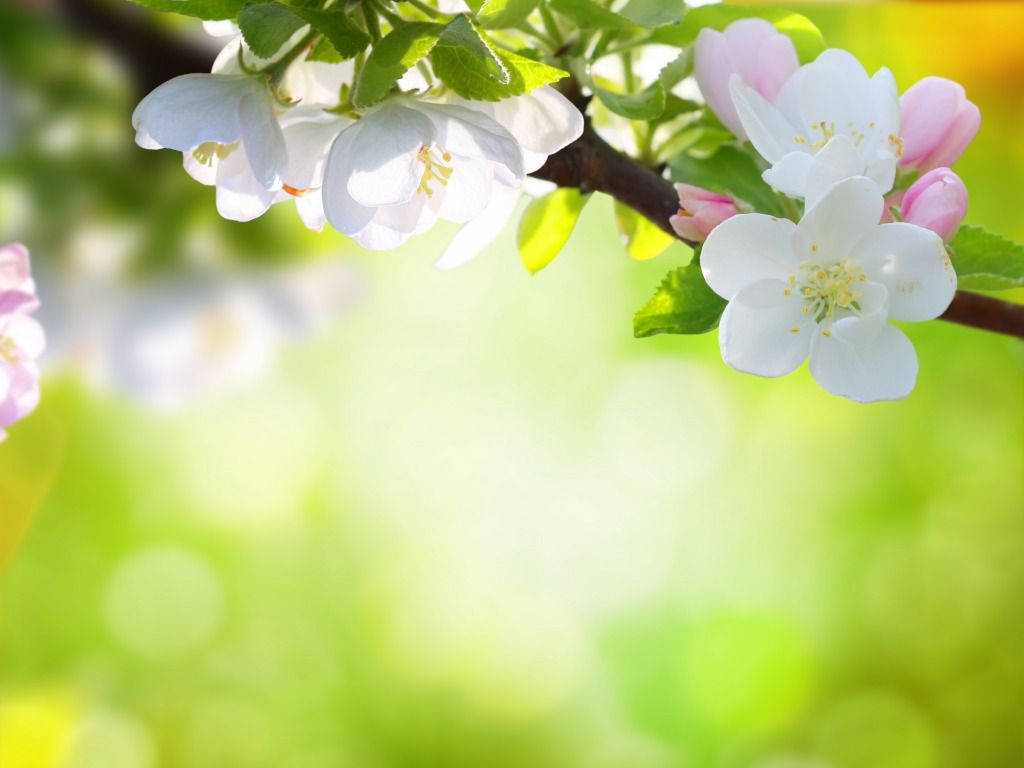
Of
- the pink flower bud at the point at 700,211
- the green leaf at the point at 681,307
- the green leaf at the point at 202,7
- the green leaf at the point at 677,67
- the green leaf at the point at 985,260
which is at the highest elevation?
the green leaf at the point at 202,7

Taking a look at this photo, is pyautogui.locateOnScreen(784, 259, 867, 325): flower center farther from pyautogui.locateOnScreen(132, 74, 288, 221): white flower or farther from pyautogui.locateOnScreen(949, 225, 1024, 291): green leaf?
pyautogui.locateOnScreen(132, 74, 288, 221): white flower

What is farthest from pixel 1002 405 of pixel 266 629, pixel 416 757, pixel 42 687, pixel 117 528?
pixel 42 687

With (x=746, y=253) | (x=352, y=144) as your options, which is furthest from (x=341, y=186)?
(x=746, y=253)

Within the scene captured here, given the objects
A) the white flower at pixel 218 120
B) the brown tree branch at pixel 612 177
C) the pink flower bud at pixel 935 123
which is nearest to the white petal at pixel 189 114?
the white flower at pixel 218 120

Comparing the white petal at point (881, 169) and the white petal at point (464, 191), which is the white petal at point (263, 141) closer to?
the white petal at point (464, 191)

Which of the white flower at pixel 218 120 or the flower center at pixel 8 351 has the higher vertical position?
the white flower at pixel 218 120

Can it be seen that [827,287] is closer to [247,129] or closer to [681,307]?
[681,307]

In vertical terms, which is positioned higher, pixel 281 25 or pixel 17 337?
pixel 281 25

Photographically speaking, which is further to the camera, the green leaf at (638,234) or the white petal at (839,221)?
the green leaf at (638,234)
